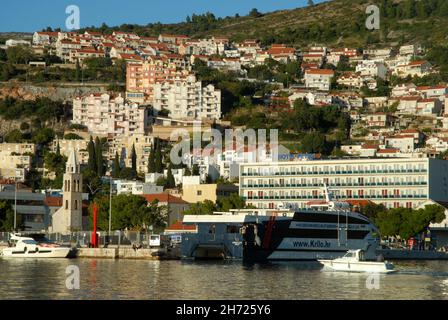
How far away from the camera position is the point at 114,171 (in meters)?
158

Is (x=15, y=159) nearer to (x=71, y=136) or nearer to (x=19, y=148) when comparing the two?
(x=19, y=148)

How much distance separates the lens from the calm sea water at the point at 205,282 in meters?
53.9

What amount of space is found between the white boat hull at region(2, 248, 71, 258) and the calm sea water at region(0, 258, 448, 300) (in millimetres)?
8288

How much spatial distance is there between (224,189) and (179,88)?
58551 mm

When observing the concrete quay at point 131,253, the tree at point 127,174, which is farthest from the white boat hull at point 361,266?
the tree at point 127,174

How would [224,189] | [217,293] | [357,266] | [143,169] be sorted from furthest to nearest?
[143,169], [224,189], [357,266], [217,293]

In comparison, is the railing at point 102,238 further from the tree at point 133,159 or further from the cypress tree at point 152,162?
the tree at point 133,159

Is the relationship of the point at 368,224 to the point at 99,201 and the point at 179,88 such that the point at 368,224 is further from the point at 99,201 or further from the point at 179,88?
the point at 179,88

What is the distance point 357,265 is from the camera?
71.6 meters

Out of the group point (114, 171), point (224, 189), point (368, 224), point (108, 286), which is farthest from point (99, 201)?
point (108, 286)

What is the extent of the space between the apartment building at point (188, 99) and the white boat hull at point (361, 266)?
11234 cm

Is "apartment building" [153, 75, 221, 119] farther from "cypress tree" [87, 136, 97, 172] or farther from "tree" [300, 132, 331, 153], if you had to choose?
"cypress tree" [87, 136, 97, 172]

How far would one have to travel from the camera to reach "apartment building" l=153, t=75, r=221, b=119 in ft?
610

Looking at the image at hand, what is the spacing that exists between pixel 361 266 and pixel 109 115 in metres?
116
